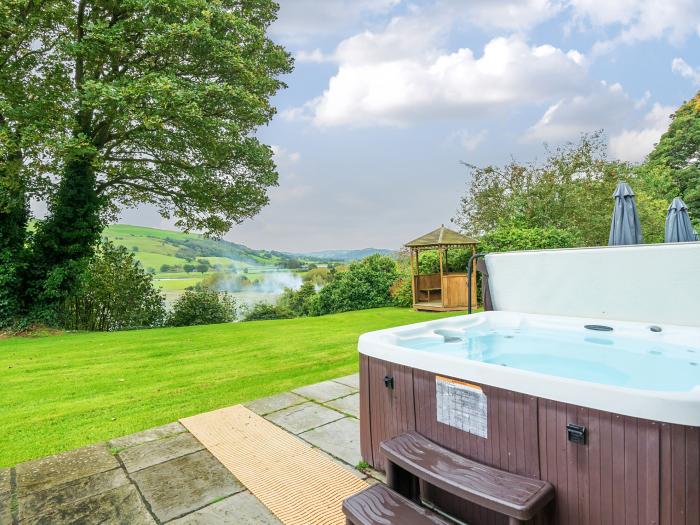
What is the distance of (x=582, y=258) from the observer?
3.31m

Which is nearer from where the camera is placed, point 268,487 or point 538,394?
point 538,394

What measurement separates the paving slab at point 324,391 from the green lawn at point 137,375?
0.23 m

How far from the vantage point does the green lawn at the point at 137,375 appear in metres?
3.16

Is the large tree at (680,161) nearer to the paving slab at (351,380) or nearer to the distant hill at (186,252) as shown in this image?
the distant hill at (186,252)

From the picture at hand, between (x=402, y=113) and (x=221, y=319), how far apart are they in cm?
747

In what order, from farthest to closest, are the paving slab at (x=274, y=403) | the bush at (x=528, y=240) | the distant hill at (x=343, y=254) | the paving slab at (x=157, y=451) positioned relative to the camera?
the distant hill at (x=343, y=254) → the bush at (x=528, y=240) → the paving slab at (x=274, y=403) → the paving slab at (x=157, y=451)

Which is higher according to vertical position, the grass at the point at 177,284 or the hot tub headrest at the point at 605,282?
the hot tub headrest at the point at 605,282

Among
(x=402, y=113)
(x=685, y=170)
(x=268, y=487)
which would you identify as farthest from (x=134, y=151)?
(x=685, y=170)

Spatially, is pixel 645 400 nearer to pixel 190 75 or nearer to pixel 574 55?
pixel 190 75


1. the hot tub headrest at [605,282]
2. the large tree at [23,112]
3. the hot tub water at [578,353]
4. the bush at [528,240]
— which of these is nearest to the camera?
the hot tub water at [578,353]

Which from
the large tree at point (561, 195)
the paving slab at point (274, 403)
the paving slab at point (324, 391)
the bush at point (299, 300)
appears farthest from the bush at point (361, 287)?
the paving slab at point (274, 403)

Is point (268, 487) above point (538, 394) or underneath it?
underneath

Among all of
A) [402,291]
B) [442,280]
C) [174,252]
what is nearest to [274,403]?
[442,280]

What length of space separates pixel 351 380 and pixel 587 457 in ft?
9.38
